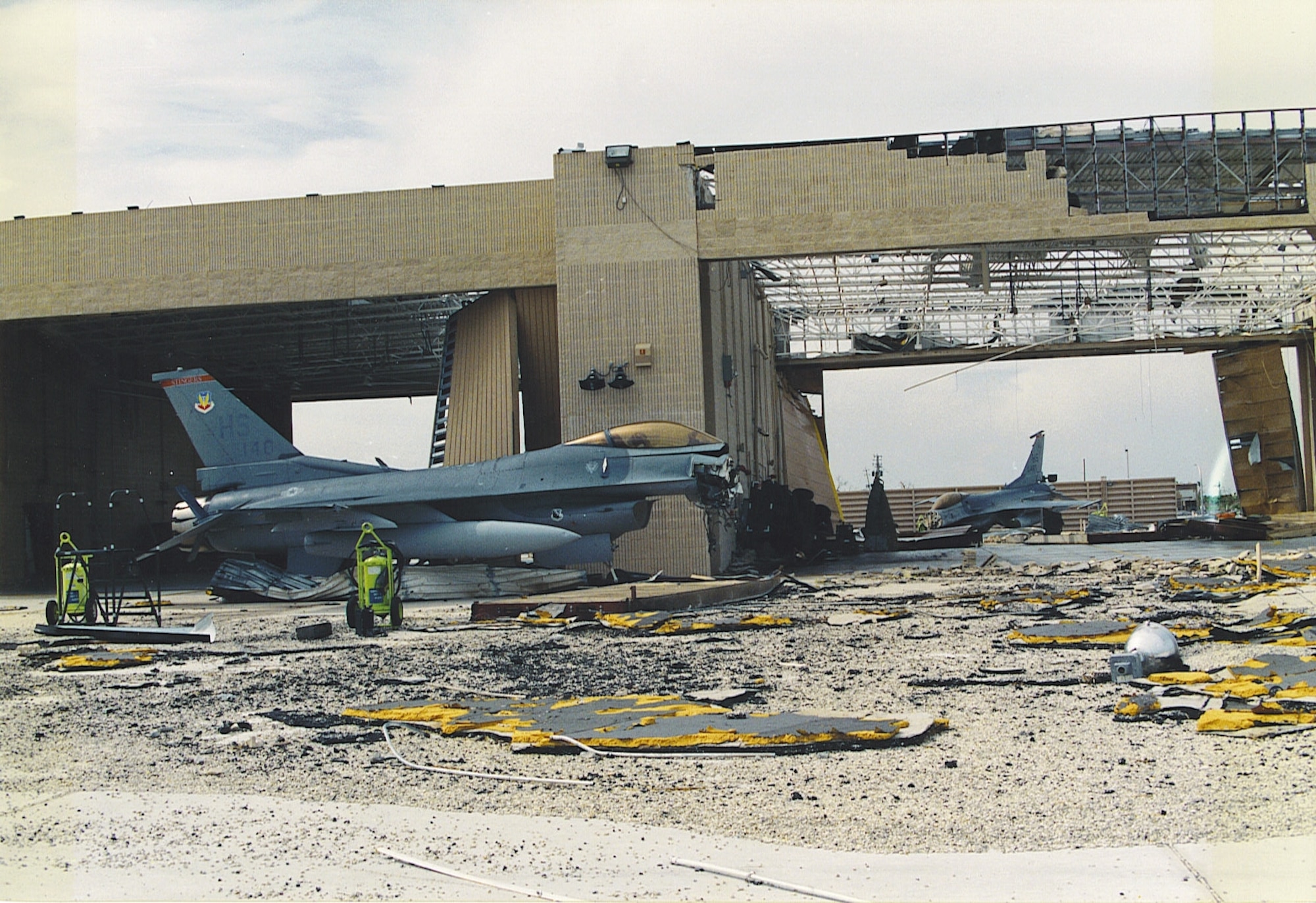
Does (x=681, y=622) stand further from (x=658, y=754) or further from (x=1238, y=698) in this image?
(x=1238, y=698)

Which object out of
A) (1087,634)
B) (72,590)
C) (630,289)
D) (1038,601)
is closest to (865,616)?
(1038,601)

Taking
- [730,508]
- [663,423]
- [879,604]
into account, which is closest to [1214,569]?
[879,604]

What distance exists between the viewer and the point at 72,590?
13.6 meters

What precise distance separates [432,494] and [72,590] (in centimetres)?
654

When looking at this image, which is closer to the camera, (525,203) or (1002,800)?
(1002,800)

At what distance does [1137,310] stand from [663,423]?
76.5ft

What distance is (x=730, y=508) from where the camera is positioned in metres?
18.7

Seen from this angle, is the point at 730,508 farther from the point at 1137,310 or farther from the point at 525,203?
the point at 1137,310

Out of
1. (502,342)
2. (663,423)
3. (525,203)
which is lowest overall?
(663,423)

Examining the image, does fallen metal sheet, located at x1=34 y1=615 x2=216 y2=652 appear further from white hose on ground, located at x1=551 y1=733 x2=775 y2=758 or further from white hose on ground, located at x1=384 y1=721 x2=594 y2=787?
white hose on ground, located at x1=551 y1=733 x2=775 y2=758

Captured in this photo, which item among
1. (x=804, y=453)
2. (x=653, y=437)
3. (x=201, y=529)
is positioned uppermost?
(x=804, y=453)

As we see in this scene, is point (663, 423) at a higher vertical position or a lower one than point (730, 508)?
higher

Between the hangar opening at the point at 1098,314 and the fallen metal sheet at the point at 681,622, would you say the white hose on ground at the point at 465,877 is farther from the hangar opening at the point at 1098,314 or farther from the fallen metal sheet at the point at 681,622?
the hangar opening at the point at 1098,314

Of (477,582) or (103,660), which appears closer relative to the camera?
(103,660)
